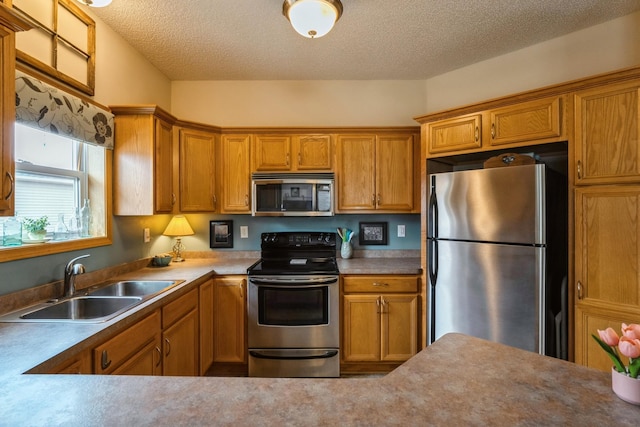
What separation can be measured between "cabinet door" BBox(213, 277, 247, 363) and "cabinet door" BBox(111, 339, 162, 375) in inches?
30.3

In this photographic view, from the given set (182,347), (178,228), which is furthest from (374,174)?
(182,347)

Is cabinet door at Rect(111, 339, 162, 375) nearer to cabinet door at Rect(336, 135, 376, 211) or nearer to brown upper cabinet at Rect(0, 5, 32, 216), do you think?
brown upper cabinet at Rect(0, 5, 32, 216)

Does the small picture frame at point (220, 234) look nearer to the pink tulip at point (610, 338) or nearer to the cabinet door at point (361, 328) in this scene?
the cabinet door at point (361, 328)

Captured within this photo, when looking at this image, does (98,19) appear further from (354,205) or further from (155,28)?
(354,205)

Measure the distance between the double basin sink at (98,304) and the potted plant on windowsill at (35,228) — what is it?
14.9 inches

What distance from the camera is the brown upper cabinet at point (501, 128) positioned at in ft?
6.34

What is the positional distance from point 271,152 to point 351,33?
1.19 m

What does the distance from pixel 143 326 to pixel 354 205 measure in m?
1.90

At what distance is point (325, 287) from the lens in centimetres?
244

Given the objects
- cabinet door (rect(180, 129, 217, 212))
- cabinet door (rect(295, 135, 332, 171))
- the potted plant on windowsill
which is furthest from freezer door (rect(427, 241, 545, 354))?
the potted plant on windowsill

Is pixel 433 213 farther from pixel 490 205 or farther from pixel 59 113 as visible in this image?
pixel 59 113

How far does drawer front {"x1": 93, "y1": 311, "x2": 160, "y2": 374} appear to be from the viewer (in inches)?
49.7

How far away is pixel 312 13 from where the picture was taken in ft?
5.83

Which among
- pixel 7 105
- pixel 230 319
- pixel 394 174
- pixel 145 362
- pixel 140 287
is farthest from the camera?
pixel 394 174
